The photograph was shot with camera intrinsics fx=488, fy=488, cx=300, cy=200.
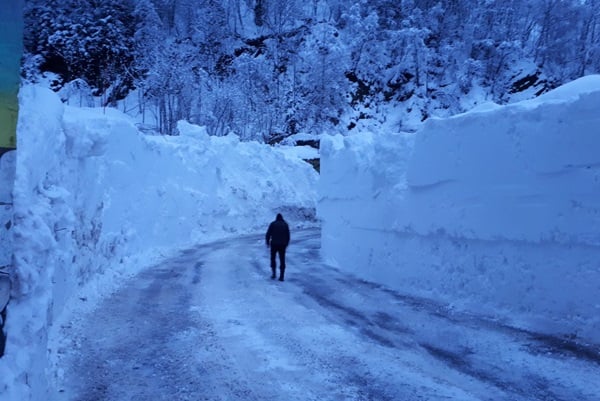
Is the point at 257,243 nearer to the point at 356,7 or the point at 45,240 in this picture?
the point at 45,240

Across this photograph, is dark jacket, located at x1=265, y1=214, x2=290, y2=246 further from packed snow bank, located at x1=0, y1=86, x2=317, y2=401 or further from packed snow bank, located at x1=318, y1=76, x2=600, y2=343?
packed snow bank, located at x1=0, y1=86, x2=317, y2=401

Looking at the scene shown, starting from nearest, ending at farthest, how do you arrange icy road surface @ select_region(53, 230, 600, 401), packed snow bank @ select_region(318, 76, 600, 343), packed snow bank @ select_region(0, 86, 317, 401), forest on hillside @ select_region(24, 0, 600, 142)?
1. packed snow bank @ select_region(0, 86, 317, 401)
2. icy road surface @ select_region(53, 230, 600, 401)
3. packed snow bank @ select_region(318, 76, 600, 343)
4. forest on hillside @ select_region(24, 0, 600, 142)

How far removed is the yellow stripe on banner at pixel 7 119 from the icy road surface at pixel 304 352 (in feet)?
8.04

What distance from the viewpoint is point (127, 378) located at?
509cm

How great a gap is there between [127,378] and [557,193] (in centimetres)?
632

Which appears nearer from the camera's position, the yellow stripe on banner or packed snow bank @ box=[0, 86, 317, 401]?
the yellow stripe on banner

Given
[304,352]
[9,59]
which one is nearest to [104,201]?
[304,352]

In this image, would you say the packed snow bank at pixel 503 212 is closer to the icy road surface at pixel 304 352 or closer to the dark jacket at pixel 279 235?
the icy road surface at pixel 304 352

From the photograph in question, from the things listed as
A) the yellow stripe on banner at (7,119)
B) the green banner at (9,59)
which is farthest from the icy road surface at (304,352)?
the green banner at (9,59)

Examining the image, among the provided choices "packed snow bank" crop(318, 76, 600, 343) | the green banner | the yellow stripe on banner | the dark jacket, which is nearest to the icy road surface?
"packed snow bank" crop(318, 76, 600, 343)

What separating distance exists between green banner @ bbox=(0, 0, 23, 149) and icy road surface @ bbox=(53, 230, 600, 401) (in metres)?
2.63

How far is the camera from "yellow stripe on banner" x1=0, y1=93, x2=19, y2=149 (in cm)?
349

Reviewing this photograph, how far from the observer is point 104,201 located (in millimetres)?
11742

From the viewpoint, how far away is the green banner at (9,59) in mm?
3455
